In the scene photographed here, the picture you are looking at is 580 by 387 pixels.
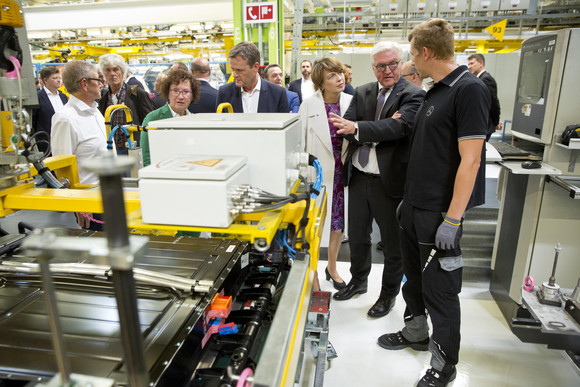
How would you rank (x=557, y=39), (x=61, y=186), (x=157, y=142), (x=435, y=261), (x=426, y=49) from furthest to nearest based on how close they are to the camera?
(x=557, y=39) < (x=435, y=261) < (x=426, y=49) < (x=61, y=186) < (x=157, y=142)

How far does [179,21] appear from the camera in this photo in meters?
6.28

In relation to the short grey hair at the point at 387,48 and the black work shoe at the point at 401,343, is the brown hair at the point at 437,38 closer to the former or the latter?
the short grey hair at the point at 387,48

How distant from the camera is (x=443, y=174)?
64.6 inches

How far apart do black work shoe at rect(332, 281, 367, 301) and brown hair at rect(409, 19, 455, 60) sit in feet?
5.35

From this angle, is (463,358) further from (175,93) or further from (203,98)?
(203,98)

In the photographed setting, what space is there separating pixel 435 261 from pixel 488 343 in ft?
2.92

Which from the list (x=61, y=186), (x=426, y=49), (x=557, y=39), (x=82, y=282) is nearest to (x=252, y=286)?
(x=82, y=282)

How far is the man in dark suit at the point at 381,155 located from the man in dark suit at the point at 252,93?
0.56 meters

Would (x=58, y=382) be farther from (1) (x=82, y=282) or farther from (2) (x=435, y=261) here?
(2) (x=435, y=261)

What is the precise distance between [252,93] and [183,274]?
169 centimetres

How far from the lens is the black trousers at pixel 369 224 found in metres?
2.30

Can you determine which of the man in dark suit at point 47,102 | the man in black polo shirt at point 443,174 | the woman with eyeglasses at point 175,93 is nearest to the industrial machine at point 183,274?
the man in black polo shirt at point 443,174

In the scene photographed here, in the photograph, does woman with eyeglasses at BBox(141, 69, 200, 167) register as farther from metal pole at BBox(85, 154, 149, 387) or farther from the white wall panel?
the white wall panel

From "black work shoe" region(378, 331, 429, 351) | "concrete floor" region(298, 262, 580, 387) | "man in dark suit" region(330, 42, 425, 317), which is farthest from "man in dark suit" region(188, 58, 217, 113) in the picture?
"black work shoe" region(378, 331, 429, 351)
